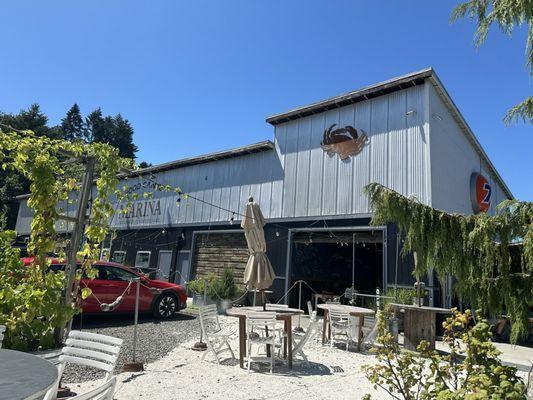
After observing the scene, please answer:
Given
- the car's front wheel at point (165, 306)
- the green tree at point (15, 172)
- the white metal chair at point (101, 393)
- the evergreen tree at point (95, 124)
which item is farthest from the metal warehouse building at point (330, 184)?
the evergreen tree at point (95, 124)

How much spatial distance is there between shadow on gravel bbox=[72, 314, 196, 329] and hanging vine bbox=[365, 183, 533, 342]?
297 inches

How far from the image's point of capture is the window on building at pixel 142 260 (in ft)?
64.3

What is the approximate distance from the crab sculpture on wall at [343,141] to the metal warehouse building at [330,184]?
4 cm

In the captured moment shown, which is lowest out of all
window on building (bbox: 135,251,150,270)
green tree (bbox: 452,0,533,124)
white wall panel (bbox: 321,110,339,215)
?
window on building (bbox: 135,251,150,270)

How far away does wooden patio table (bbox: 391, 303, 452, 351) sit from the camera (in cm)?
745

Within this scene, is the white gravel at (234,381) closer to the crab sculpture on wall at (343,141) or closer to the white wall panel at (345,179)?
the white wall panel at (345,179)

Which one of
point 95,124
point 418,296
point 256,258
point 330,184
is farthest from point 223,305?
point 95,124

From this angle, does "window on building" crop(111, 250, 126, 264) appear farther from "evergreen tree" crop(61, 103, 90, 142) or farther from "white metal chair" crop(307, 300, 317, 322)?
"evergreen tree" crop(61, 103, 90, 142)

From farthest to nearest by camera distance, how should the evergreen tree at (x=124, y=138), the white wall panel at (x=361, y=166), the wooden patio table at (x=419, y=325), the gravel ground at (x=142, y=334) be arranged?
the evergreen tree at (x=124, y=138) → the white wall panel at (x=361, y=166) → the wooden patio table at (x=419, y=325) → the gravel ground at (x=142, y=334)

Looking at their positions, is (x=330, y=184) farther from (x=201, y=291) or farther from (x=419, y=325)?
(x=419, y=325)

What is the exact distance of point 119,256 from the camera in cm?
2175

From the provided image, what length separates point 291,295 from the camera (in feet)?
45.9

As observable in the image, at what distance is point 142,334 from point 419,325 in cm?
575

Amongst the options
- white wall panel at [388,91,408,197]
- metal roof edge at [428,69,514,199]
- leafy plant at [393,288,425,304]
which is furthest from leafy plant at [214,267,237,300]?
metal roof edge at [428,69,514,199]
